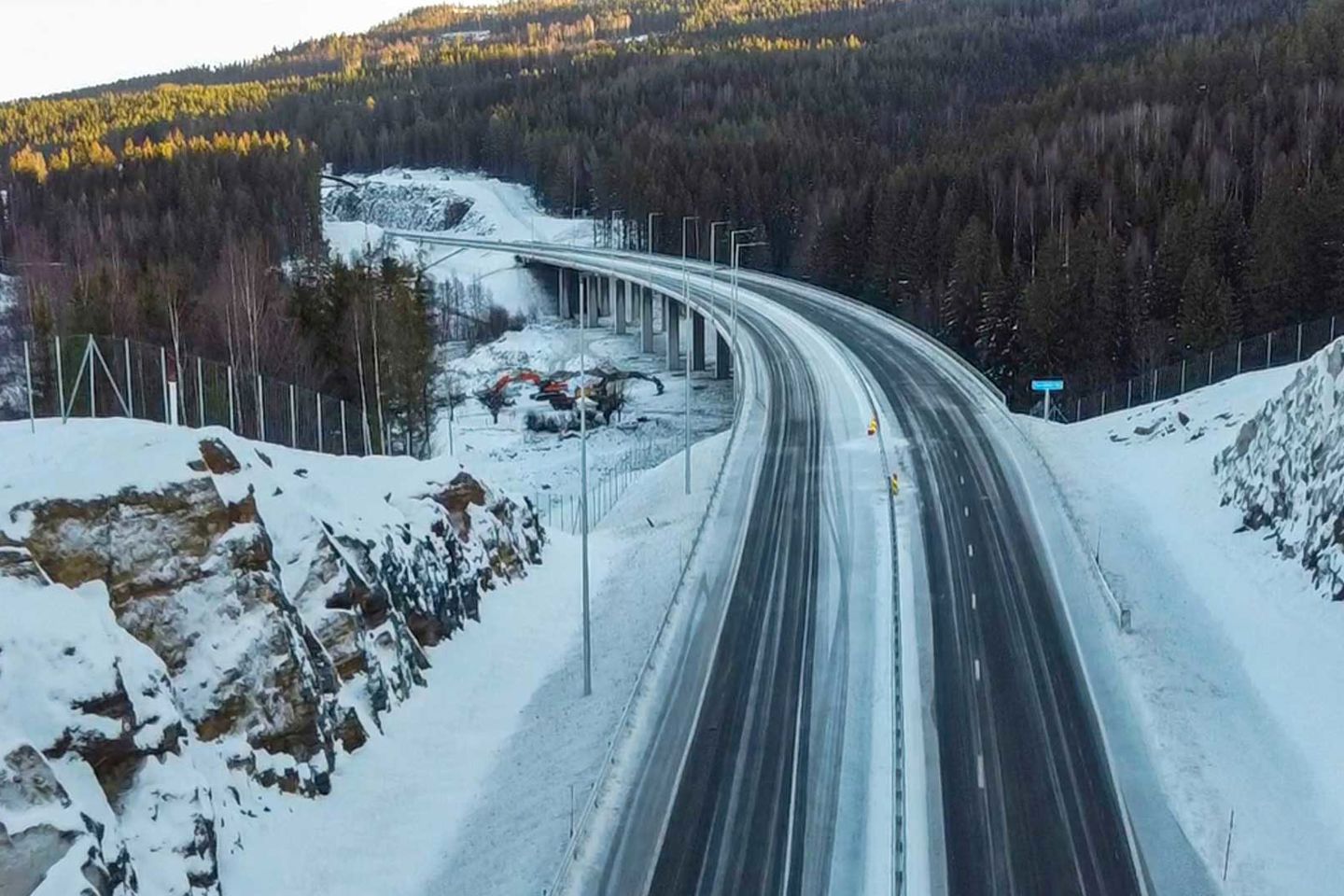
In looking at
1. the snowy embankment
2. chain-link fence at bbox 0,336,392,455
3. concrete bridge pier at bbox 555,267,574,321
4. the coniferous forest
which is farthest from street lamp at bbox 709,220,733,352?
chain-link fence at bbox 0,336,392,455

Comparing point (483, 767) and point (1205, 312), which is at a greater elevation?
point (1205, 312)

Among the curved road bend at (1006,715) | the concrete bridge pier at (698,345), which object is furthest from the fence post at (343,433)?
the concrete bridge pier at (698,345)

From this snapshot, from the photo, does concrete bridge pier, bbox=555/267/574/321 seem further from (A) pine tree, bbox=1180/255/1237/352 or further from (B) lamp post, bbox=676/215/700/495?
(A) pine tree, bbox=1180/255/1237/352

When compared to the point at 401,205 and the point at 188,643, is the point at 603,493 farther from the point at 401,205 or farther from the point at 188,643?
the point at 401,205

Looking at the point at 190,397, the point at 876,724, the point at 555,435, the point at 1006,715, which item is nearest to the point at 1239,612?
the point at 1006,715

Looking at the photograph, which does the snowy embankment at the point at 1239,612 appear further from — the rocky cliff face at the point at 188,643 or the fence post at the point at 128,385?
the fence post at the point at 128,385
